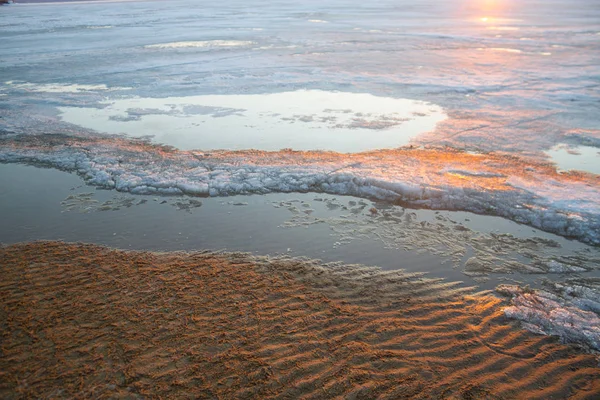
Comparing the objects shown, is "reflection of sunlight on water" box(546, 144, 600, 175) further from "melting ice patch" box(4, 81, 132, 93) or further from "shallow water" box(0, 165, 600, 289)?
"melting ice patch" box(4, 81, 132, 93)

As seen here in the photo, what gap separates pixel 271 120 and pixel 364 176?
3964 millimetres

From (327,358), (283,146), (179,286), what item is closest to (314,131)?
(283,146)

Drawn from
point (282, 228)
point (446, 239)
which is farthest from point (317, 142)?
point (446, 239)

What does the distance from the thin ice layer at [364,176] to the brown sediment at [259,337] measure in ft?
6.85

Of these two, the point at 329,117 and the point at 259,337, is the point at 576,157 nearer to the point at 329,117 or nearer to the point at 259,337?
the point at 329,117

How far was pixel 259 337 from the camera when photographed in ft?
13.9

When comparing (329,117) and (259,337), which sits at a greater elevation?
(329,117)

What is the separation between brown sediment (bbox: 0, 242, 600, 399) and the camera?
3.76m

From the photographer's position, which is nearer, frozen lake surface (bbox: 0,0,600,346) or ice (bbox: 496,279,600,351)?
ice (bbox: 496,279,600,351)

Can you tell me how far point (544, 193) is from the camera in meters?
6.84

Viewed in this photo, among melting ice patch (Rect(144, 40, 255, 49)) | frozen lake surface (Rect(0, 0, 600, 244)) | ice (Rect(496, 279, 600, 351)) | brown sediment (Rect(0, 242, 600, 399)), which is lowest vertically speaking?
ice (Rect(496, 279, 600, 351))

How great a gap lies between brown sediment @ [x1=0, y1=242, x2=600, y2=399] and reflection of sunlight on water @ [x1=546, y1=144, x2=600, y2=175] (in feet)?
14.5

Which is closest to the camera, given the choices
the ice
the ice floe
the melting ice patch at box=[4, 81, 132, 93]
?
the ice

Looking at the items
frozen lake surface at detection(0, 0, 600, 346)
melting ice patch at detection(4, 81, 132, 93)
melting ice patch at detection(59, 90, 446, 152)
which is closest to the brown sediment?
frozen lake surface at detection(0, 0, 600, 346)
